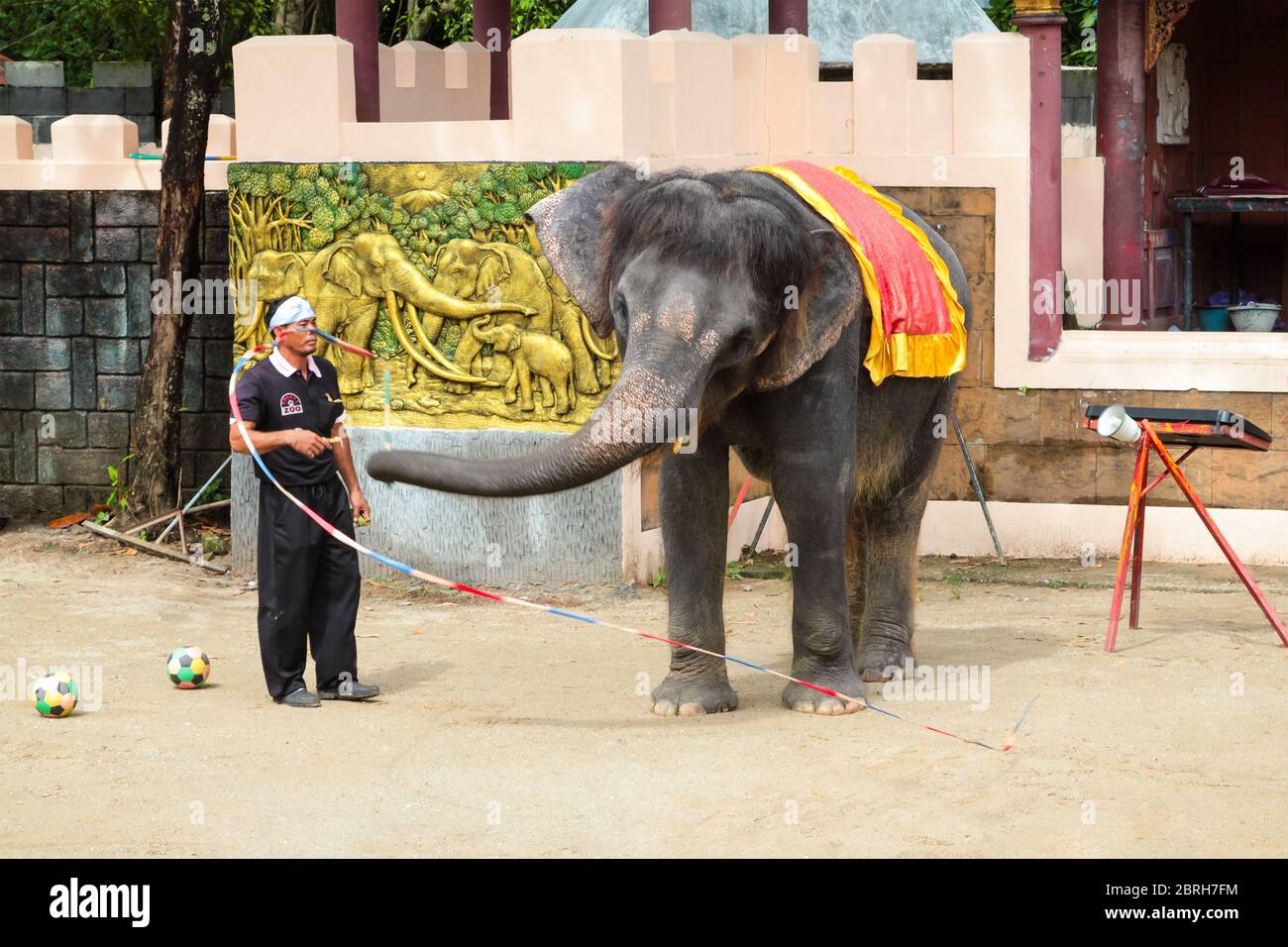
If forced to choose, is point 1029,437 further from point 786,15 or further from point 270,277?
point 270,277

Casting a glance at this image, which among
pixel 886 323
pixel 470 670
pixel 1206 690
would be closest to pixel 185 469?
pixel 470 670

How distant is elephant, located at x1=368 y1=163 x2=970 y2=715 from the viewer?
6980mm

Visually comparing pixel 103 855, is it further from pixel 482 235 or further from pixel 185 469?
pixel 185 469

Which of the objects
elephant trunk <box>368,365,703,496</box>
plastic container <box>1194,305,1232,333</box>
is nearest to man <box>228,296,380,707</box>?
elephant trunk <box>368,365,703,496</box>

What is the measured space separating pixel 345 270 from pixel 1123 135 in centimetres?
593

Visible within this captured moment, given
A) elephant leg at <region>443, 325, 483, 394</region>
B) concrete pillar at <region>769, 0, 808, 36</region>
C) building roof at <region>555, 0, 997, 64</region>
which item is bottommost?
elephant leg at <region>443, 325, 483, 394</region>

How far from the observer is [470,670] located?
30.4ft

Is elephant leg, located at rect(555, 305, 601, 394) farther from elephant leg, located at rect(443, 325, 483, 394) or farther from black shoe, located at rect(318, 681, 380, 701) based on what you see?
black shoe, located at rect(318, 681, 380, 701)

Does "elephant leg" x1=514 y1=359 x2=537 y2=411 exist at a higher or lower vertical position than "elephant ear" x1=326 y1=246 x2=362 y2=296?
lower

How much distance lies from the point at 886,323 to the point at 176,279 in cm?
→ 569

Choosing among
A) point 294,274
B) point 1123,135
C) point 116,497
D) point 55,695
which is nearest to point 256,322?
point 294,274

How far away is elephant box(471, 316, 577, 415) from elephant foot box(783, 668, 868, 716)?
3.17 metres

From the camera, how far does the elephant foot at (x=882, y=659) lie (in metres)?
8.87

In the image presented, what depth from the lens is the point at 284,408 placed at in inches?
329
